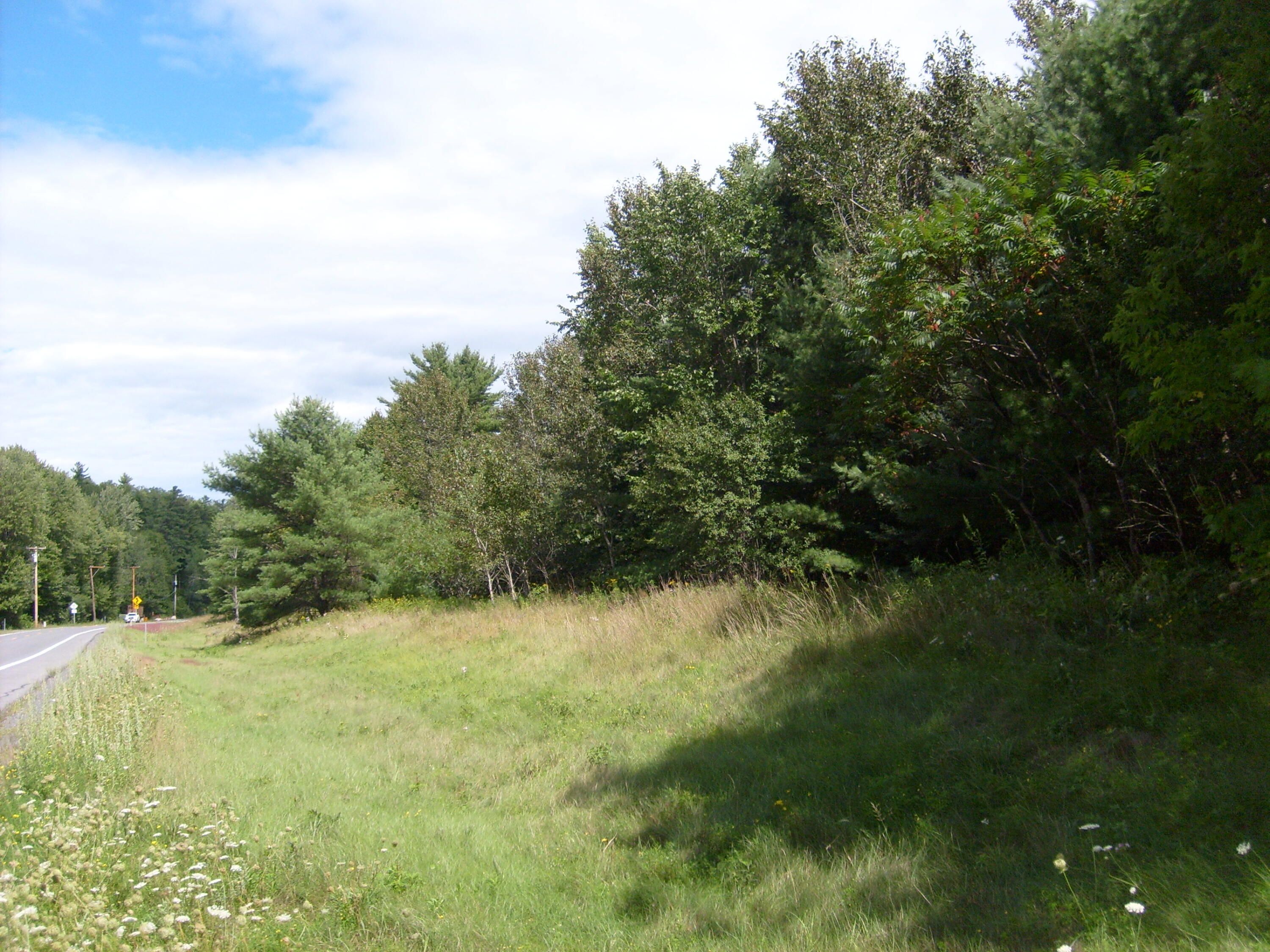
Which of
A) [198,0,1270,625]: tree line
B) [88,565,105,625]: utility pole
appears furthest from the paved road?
[88,565,105,625]: utility pole

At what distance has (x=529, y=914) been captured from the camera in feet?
16.7

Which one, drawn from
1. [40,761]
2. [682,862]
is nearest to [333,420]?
[40,761]

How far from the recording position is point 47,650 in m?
26.2

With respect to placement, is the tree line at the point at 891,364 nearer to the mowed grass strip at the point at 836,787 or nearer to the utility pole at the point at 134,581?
the mowed grass strip at the point at 836,787

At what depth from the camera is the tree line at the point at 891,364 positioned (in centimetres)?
605

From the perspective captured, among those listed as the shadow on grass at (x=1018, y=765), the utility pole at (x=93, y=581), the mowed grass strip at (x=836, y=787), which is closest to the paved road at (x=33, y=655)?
the mowed grass strip at (x=836, y=787)

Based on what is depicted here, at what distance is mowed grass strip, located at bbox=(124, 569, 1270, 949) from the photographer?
4465 mm

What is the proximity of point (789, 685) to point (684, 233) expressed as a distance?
56.3 ft

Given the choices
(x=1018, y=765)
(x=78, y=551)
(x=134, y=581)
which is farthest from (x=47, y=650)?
(x=134, y=581)

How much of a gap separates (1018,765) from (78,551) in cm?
8919

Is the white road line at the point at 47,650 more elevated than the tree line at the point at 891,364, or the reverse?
the tree line at the point at 891,364

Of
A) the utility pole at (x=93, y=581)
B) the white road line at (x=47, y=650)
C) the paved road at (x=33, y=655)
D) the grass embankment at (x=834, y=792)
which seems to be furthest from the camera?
the utility pole at (x=93, y=581)

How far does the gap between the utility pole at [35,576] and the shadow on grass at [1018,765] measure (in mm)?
64872

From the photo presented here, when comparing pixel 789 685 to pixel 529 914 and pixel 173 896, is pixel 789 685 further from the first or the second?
pixel 173 896
